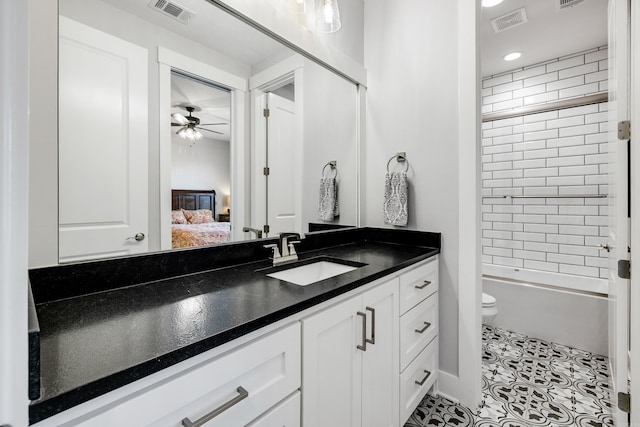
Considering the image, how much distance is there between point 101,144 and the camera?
0.97 m

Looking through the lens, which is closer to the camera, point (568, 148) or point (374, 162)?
point (374, 162)

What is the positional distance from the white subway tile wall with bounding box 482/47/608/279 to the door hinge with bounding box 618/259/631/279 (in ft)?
6.15

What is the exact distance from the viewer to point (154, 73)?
3.61 feet

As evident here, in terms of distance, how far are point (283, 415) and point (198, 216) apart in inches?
31.4

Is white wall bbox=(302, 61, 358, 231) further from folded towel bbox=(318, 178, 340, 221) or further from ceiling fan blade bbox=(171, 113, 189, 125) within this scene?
ceiling fan blade bbox=(171, 113, 189, 125)

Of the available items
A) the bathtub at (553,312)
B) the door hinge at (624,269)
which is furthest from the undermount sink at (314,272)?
the bathtub at (553,312)

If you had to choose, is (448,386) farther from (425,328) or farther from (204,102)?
(204,102)

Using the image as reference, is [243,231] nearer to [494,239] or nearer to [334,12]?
[334,12]

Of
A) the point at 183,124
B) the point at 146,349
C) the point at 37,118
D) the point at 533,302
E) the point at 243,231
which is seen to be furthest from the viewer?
the point at 533,302

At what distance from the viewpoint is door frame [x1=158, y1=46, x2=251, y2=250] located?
1128 mm

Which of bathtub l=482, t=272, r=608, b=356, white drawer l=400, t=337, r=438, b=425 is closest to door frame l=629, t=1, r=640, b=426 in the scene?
white drawer l=400, t=337, r=438, b=425

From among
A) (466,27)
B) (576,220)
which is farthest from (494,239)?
(466,27)

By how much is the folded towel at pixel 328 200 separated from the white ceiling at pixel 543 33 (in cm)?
144

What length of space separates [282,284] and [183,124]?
0.74 meters
